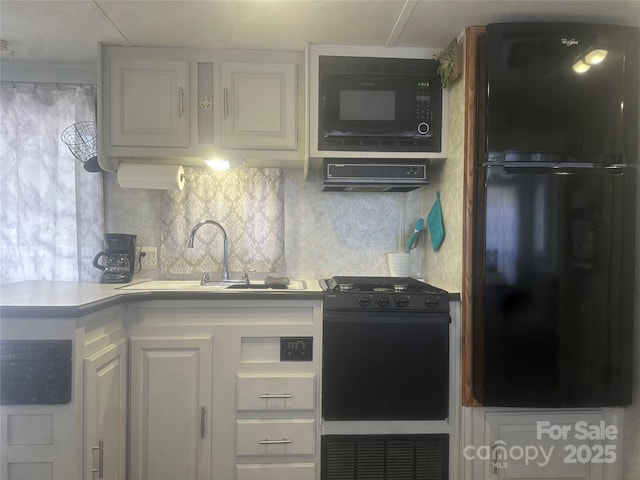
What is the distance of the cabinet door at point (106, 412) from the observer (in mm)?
1313

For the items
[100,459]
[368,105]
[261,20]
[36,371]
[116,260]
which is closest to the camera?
[36,371]

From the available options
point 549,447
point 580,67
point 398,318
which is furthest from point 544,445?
point 580,67

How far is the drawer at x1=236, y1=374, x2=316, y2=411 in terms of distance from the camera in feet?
5.34

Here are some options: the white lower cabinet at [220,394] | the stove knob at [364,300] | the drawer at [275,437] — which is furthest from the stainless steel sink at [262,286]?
the drawer at [275,437]

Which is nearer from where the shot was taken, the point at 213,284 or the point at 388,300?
the point at 388,300

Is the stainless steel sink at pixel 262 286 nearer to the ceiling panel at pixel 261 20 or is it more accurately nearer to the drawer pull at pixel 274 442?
the drawer pull at pixel 274 442

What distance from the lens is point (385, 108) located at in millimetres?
1825

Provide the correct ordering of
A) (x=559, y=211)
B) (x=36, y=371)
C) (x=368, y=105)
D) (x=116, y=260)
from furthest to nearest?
(x=116, y=260), (x=368, y=105), (x=559, y=211), (x=36, y=371)

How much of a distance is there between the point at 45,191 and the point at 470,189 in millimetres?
2308

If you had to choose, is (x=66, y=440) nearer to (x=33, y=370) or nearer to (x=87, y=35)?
(x=33, y=370)

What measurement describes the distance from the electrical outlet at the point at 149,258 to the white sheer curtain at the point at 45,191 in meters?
0.26

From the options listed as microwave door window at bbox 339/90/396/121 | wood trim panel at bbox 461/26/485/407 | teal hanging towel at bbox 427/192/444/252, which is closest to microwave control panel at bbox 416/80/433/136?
microwave door window at bbox 339/90/396/121

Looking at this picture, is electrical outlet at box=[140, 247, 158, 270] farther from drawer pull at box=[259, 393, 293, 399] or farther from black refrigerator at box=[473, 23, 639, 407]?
black refrigerator at box=[473, 23, 639, 407]

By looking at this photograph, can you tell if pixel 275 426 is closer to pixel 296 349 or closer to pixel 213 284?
pixel 296 349
